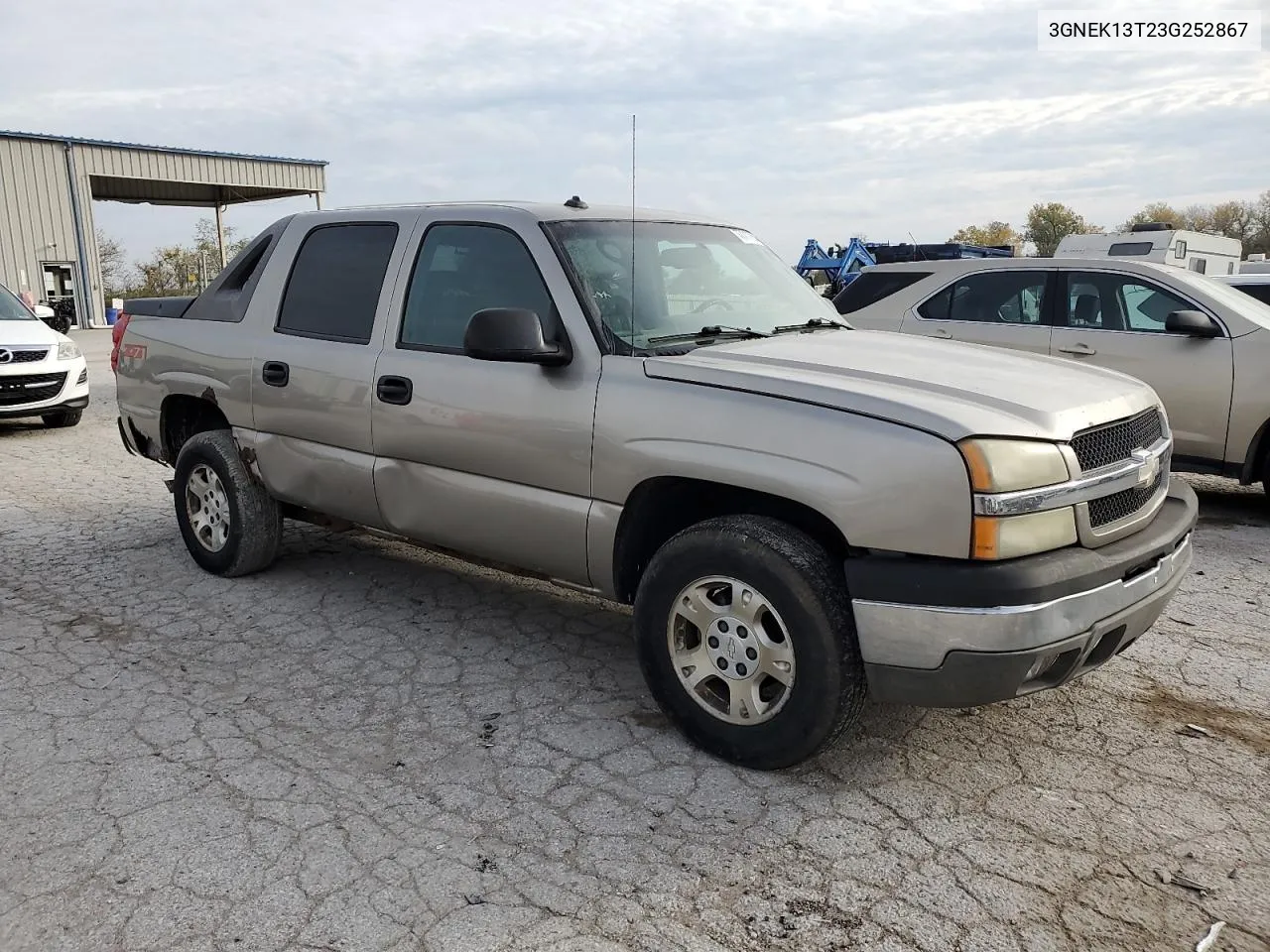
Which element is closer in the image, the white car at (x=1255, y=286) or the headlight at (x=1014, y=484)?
the headlight at (x=1014, y=484)

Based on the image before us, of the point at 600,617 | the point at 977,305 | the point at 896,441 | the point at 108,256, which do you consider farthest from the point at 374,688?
the point at 108,256

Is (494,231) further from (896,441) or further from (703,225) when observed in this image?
(896,441)

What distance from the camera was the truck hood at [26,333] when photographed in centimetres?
1034

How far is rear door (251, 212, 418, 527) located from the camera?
4.45 m

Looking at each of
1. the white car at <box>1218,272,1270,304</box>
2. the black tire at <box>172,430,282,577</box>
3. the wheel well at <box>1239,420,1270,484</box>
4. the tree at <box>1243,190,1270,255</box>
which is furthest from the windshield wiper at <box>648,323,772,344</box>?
the tree at <box>1243,190,1270,255</box>

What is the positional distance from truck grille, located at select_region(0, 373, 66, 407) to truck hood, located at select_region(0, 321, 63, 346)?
34cm

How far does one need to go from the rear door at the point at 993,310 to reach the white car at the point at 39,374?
8466 mm

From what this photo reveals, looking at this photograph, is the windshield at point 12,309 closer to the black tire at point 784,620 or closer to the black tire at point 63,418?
the black tire at point 63,418

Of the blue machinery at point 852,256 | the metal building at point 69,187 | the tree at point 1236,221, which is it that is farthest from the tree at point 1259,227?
the metal building at point 69,187

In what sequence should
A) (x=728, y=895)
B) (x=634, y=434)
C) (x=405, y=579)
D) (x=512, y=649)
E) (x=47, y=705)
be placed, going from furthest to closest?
(x=405, y=579), (x=512, y=649), (x=47, y=705), (x=634, y=434), (x=728, y=895)

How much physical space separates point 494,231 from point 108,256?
2093 inches

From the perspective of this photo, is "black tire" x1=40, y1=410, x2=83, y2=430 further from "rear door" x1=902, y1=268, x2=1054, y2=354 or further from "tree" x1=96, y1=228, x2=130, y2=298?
"tree" x1=96, y1=228, x2=130, y2=298

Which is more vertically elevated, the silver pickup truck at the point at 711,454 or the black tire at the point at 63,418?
the silver pickup truck at the point at 711,454

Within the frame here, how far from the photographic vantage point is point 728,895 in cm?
268
